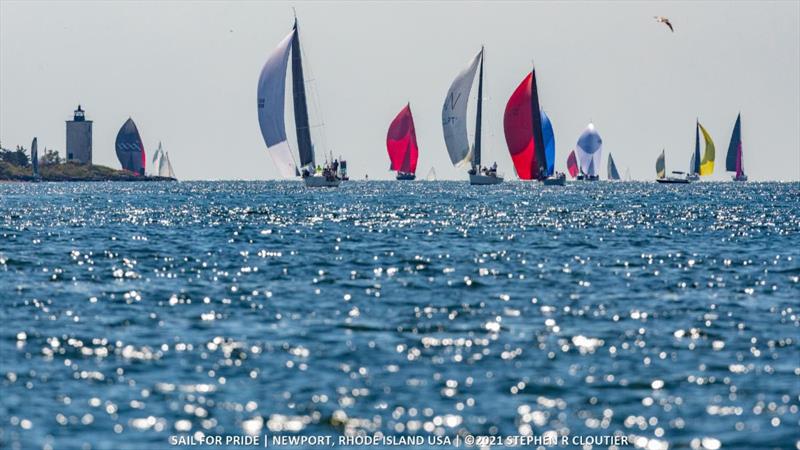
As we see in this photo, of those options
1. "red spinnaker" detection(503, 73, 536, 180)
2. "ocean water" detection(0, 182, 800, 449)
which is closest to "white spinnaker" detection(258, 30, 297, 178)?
"red spinnaker" detection(503, 73, 536, 180)

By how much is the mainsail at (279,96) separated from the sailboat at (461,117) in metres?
29.8

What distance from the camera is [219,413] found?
20453 millimetres

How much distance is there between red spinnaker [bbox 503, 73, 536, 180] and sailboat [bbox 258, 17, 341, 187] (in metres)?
22.4

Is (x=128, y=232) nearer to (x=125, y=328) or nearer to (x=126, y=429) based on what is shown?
(x=125, y=328)

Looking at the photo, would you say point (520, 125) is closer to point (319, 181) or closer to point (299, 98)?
point (319, 181)

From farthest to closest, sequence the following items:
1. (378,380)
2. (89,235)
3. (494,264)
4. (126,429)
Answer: (89,235)
(494,264)
(378,380)
(126,429)

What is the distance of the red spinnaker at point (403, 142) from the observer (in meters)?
183

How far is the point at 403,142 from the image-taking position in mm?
189375

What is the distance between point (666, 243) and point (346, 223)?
21.1 meters

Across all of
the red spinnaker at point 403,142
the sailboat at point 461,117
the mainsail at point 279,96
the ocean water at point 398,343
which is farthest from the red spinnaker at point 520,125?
the ocean water at point 398,343

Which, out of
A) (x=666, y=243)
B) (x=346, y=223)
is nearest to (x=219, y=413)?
(x=666, y=243)

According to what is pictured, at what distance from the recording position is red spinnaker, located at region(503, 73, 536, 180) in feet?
441

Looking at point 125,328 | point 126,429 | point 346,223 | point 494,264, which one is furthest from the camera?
point 346,223

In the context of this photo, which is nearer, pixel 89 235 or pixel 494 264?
pixel 494 264
